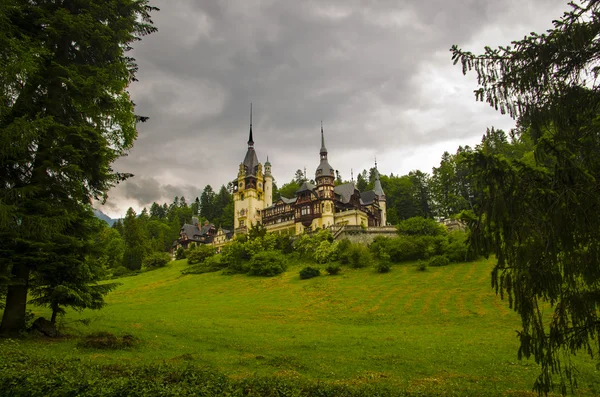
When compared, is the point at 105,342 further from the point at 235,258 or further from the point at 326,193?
the point at 326,193

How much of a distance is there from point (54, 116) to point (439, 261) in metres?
41.5

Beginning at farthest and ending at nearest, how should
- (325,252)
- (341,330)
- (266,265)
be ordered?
1. (325,252)
2. (266,265)
3. (341,330)

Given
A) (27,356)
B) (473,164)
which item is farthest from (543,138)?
(27,356)

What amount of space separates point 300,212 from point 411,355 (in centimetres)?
6044

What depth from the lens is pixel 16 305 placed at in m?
14.9

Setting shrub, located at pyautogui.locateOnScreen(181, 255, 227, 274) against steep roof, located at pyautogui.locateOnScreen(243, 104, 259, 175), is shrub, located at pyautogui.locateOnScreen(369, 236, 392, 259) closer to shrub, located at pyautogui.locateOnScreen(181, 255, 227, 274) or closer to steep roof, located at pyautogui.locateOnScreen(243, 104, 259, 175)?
shrub, located at pyautogui.locateOnScreen(181, 255, 227, 274)

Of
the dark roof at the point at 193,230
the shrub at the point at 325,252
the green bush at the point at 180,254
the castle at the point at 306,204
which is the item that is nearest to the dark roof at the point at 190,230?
the dark roof at the point at 193,230

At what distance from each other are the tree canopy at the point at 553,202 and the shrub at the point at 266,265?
44.3m

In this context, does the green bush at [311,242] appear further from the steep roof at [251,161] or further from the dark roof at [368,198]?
the steep roof at [251,161]

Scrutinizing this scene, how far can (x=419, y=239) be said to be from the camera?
49844 mm

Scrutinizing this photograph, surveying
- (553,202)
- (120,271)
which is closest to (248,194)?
(120,271)

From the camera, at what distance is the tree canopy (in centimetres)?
751

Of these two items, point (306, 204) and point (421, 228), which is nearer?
point (421, 228)

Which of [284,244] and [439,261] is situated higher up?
[284,244]
